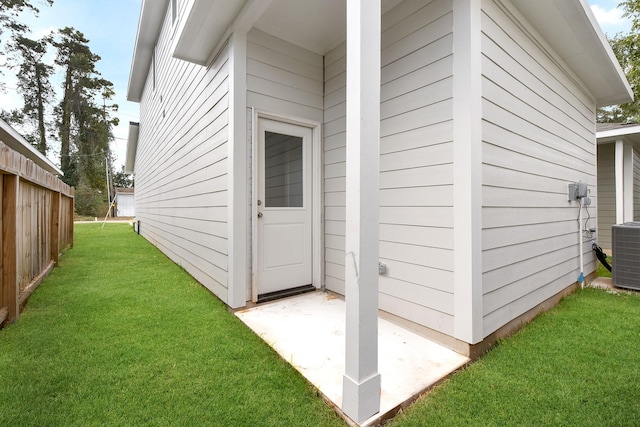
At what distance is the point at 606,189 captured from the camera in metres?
7.00

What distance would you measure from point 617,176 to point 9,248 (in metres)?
8.56

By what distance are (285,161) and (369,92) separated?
2.05 metres

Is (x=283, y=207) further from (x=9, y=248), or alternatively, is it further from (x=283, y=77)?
(x=9, y=248)

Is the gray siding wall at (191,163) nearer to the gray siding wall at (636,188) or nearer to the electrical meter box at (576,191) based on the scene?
the electrical meter box at (576,191)

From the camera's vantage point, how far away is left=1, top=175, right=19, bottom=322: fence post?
2.46m

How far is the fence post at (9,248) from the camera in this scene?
2.46 m

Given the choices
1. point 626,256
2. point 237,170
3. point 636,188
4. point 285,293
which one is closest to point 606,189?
point 636,188

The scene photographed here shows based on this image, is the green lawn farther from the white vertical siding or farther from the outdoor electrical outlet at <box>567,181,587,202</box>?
the white vertical siding

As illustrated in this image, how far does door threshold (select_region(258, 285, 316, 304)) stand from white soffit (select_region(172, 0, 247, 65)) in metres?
2.80

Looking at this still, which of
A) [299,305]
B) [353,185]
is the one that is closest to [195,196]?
[299,305]

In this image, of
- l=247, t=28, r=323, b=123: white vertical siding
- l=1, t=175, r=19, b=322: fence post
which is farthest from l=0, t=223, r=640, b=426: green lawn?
l=247, t=28, r=323, b=123: white vertical siding

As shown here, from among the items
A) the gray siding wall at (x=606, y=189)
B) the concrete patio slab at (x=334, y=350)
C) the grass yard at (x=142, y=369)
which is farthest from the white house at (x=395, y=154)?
the gray siding wall at (x=606, y=189)

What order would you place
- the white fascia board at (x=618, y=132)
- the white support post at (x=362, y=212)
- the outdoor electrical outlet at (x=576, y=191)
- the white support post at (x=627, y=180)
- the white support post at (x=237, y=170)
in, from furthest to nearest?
1. the white support post at (x=627, y=180)
2. the white fascia board at (x=618, y=132)
3. the outdoor electrical outlet at (x=576, y=191)
4. the white support post at (x=237, y=170)
5. the white support post at (x=362, y=212)

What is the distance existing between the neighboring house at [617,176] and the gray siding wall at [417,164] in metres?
4.78
